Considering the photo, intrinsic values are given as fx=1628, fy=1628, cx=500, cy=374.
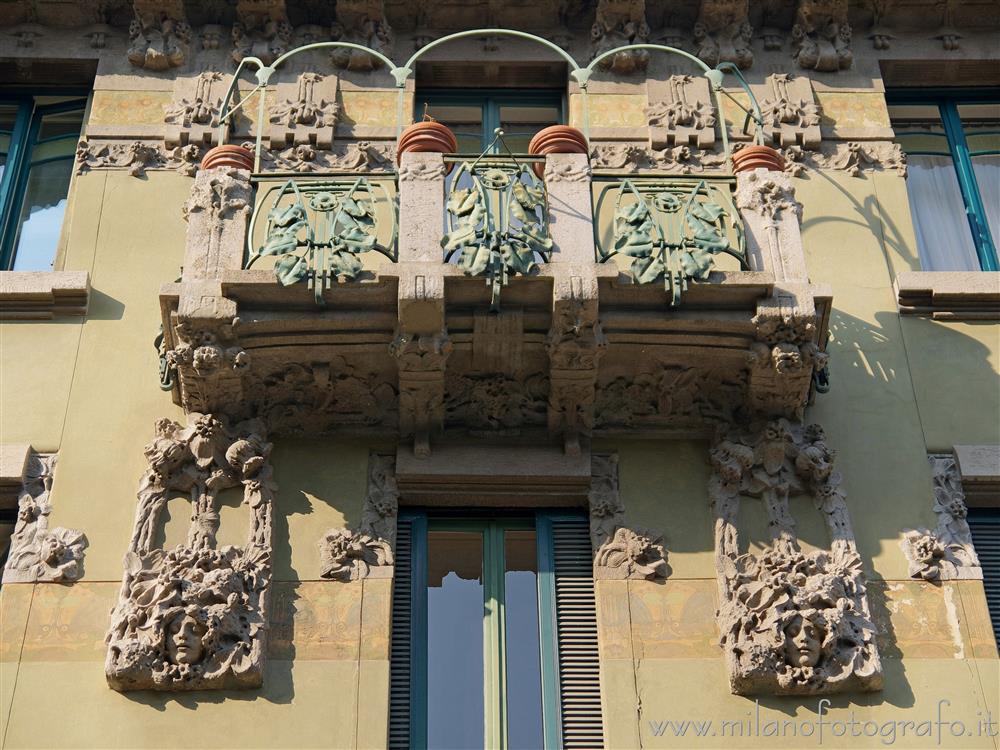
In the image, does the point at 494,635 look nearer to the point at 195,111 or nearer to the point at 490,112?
the point at 490,112

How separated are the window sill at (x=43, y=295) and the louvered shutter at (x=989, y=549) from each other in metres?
6.79

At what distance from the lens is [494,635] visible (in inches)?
426

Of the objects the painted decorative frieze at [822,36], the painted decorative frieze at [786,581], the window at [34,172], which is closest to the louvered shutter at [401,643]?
the painted decorative frieze at [786,581]

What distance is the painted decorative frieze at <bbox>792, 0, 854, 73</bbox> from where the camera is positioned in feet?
46.7

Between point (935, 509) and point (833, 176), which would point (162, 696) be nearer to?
point (935, 509)

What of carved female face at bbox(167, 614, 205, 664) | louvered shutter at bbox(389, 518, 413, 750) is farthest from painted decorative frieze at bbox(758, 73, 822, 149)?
carved female face at bbox(167, 614, 205, 664)

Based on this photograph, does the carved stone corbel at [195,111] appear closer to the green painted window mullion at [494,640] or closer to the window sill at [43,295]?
the window sill at [43,295]

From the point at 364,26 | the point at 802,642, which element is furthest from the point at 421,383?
the point at 364,26

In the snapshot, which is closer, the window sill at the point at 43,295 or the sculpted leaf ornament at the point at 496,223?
the sculpted leaf ornament at the point at 496,223

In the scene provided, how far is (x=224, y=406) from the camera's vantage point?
11.4 m

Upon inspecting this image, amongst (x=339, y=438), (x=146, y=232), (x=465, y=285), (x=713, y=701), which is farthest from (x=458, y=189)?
(x=713, y=701)

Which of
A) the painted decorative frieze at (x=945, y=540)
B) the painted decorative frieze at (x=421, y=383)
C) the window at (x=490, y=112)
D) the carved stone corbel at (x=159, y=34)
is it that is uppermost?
the carved stone corbel at (x=159, y=34)

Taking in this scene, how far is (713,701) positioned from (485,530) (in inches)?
83.0

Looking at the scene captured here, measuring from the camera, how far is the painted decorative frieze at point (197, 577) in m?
10.2
